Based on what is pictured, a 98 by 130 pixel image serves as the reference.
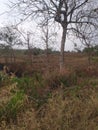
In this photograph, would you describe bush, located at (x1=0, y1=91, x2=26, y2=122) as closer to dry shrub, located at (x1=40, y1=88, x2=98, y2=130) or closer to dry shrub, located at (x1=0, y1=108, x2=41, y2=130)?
dry shrub, located at (x1=0, y1=108, x2=41, y2=130)

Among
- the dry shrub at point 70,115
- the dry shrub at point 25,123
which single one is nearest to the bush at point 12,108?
the dry shrub at point 25,123

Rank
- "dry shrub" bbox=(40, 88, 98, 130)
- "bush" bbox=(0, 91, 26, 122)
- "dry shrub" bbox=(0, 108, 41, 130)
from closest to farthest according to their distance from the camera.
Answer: "dry shrub" bbox=(0, 108, 41, 130), "dry shrub" bbox=(40, 88, 98, 130), "bush" bbox=(0, 91, 26, 122)

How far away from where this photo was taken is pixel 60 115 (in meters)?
5.77

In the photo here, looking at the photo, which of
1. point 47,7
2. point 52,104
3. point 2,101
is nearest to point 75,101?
point 52,104

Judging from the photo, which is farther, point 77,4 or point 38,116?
point 77,4

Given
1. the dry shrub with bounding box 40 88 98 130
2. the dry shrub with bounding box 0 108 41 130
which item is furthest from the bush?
the dry shrub with bounding box 40 88 98 130

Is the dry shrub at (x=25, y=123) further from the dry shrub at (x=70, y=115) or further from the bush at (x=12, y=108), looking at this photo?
the bush at (x=12, y=108)

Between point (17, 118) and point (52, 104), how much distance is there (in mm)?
898

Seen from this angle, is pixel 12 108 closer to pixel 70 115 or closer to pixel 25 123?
pixel 25 123

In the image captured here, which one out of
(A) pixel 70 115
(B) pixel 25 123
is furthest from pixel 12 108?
(A) pixel 70 115

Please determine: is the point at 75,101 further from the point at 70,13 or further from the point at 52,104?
the point at 70,13

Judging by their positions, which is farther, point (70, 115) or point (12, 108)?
point (12, 108)

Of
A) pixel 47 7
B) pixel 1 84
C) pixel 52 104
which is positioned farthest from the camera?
pixel 47 7

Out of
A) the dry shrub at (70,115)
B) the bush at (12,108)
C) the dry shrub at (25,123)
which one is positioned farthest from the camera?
the bush at (12,108)
